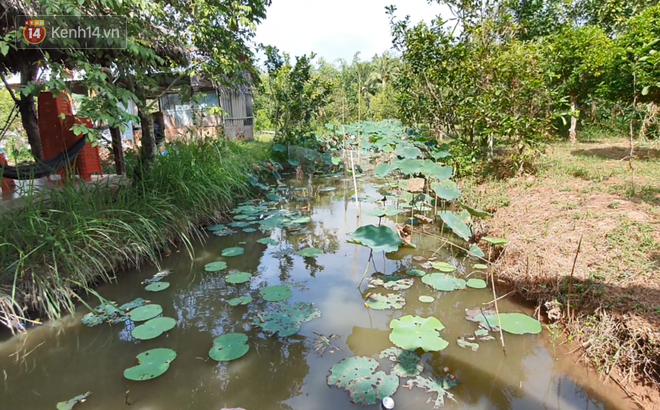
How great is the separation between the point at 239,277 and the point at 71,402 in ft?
5.08

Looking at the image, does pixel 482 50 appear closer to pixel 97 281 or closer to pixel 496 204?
pixel 496 204

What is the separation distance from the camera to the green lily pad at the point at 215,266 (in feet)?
11.2

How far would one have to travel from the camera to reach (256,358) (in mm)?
2238

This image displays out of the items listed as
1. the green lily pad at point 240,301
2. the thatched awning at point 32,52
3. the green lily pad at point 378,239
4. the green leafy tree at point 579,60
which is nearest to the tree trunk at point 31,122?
the thatched awning at point 32,52

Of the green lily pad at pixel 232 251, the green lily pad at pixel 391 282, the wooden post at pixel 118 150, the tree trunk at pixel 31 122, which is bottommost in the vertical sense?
the green lily pad at pixel 391 282

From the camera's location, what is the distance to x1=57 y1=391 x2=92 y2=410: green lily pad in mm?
1829

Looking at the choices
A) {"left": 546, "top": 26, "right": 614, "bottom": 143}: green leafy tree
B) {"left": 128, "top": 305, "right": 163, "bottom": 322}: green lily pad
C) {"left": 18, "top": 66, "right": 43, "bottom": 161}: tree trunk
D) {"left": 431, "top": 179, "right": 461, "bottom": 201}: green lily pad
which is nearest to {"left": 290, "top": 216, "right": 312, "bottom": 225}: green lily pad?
{"left": 431, "top": 179, "right": 461, "bottom": 201}: green lily pad

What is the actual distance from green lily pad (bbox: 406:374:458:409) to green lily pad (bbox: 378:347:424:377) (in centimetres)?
5

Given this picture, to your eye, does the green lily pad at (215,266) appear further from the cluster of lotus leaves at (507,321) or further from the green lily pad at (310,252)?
the cluster of lotus leaves at (507,321)

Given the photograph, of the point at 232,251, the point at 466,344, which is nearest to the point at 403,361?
the point at 466,344

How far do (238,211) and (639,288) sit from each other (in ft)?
14.4

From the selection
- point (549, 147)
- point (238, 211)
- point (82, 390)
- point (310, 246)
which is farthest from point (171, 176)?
point (549, 147)

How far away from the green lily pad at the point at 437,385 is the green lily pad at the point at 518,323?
55cm

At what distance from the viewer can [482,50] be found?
200 inches
